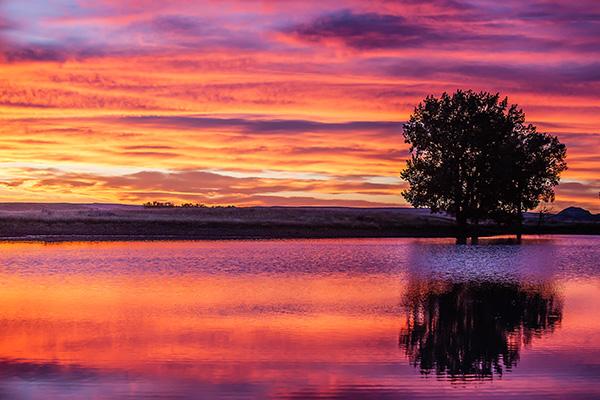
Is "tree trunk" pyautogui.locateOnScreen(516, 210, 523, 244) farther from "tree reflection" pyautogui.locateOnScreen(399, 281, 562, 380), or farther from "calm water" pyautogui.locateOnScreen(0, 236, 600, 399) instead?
"tree reflection" pyautogui.locateOnScreen(399, 281, 562, 380)

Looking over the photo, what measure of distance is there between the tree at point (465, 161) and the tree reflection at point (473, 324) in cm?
5661

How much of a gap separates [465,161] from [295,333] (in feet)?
260

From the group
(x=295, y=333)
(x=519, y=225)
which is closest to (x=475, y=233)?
A: (x=519, y=225)

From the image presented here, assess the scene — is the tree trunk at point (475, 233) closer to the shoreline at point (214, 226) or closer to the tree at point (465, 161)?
the tree at point (465, 161)

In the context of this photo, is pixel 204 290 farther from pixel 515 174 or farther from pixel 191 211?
pixel 191 211

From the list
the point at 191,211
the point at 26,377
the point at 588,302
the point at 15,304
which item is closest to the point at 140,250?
the point at 15,304

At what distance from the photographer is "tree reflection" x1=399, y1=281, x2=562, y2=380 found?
21672mm

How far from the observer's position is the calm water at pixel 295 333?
18734 mm

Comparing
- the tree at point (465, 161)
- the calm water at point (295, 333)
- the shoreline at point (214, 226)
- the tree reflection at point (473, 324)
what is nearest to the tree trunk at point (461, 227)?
the tree at point (465, 161)

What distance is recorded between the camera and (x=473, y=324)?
1164 inches

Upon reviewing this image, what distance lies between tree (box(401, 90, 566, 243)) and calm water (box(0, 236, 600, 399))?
47.6 metres

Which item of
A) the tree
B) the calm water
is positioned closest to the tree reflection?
the calm water

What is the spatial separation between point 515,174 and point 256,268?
5790 cm

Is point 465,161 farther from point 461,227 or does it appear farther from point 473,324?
point 473,324
